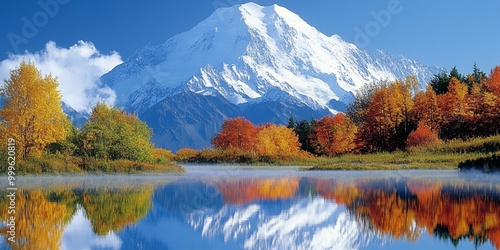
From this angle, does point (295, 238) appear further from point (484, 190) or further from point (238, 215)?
point (484, 190)

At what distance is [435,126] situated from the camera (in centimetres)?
5431

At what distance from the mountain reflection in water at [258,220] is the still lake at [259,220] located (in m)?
0.02

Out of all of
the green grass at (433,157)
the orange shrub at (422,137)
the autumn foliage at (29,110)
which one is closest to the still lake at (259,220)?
the autumn foliage at (29,110)

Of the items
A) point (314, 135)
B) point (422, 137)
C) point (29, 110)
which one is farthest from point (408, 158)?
point (314, 135)

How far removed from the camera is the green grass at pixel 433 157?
36.9 metres

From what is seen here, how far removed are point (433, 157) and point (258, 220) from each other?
100 ft

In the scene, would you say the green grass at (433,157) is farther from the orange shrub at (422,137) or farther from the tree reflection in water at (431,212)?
the tree reflection in water at (431,212)

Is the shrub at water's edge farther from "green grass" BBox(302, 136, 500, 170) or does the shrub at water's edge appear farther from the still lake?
the still lake

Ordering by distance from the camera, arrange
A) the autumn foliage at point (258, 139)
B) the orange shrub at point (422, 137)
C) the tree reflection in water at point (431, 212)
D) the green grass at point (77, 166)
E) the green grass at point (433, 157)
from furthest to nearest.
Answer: the autumn foliage at point (258, 139) → the orange shrub at point (422, 137) → the green grass at point (433, 157) → the green grass at point (77, 166) → the tree reflection in water at point (431, 212)

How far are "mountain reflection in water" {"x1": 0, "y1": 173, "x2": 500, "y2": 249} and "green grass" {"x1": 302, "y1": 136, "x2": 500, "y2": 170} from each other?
62.5ft

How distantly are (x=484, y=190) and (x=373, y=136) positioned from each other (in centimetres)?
3949

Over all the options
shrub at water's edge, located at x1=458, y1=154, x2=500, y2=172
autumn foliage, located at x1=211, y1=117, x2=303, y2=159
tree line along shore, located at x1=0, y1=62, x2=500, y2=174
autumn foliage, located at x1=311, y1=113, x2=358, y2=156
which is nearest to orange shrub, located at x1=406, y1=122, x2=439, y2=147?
tree line along shore, located at x1=0, y1=62, x2=500, y2=174

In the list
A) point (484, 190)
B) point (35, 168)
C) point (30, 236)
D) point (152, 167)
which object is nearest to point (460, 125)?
point (152, 167)

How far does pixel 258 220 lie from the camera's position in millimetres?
12406
